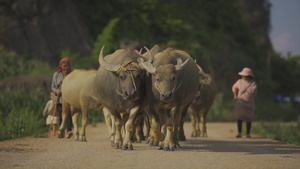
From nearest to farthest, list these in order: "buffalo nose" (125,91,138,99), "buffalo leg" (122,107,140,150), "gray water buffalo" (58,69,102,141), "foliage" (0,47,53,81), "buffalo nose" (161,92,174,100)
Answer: "buffalo nose" (161,92,174,100) < "buffalo nose" (125,91,138,99) < "buffalo leg" (122,107,140,150) < "gray water buffalo" (58,69,102,141) < "foliage" (0,47,53,81)

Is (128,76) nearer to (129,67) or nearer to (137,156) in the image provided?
(129,67)

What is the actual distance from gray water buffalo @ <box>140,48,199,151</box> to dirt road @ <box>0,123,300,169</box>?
496 mm

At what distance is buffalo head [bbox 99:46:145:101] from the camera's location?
11.0 metres

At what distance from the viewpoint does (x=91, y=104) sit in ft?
44.8

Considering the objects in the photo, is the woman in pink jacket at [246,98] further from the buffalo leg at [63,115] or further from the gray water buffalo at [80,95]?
the buffalo leg at [63,115]

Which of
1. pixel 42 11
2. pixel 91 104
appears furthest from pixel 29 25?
pixel 91 104

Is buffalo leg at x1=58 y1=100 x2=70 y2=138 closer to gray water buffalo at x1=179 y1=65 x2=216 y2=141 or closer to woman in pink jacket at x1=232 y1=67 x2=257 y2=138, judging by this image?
gray water buffalo at x1=179 y1=65 x2=216 y2=141

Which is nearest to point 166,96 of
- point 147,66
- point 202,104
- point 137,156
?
point 147,66

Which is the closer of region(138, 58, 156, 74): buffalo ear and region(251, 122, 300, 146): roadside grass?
region(138, 58, 156, 74): buffalo ear

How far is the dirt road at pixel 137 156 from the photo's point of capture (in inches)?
357

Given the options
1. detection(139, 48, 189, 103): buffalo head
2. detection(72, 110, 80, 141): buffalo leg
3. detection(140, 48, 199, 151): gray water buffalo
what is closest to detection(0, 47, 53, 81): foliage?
detection(72, 110, 80, 141): buffalo leg

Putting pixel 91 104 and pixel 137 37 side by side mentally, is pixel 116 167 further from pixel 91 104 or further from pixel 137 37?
pixel 137 37

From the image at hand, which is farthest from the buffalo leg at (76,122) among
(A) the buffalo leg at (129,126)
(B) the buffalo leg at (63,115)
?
(A) the buffalo leg at (129,126)

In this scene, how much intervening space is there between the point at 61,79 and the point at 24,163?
627cm
